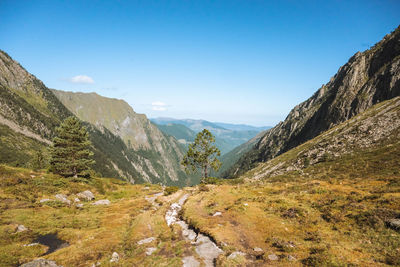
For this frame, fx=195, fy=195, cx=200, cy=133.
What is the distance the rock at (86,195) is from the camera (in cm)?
3784

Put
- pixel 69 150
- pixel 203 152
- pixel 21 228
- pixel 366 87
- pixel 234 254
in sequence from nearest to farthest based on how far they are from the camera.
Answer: pixel 234 254 → pixel 21 228 → pixel 69 150 → pixel 203 152 → pixel 366 87

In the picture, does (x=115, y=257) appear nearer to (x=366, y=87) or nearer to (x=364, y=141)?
(x=364, y=141)

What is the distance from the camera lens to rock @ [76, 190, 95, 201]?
37.8 metres

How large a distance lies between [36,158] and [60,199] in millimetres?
52646

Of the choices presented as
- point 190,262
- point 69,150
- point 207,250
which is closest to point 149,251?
point 190,262

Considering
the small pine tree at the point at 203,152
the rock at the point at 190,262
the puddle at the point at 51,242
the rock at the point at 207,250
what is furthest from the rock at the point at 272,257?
the small pine tree at the point at 203,152

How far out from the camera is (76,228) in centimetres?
2380

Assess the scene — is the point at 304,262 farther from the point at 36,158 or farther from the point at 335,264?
the point at 36,158

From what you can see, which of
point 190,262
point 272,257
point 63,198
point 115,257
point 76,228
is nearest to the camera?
point 272,257

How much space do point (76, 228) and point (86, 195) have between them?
17057 mm

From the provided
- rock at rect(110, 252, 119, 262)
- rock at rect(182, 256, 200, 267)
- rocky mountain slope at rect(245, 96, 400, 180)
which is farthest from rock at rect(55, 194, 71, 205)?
rocky mountain slope at rect(245, 96, 400, 180)

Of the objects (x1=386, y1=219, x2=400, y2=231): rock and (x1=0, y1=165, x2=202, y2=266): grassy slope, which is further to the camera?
(x1=0, y1=165, x2=202, y2=266): grassy slope

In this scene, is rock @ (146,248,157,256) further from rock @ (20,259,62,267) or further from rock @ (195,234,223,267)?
rock @ (20,259,62,267)

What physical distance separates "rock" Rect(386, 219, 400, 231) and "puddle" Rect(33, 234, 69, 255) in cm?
2915
